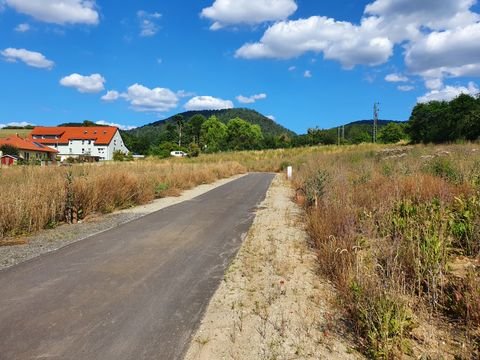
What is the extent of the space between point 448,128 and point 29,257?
118 feet

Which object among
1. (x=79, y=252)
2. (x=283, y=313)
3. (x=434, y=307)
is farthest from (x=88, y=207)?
(x=434, y=307)

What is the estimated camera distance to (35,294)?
4.35m

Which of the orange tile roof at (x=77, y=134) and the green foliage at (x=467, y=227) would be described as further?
the orange tile roof at (x=77, y=134)

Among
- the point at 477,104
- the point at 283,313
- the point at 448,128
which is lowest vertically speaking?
the point at 283,313

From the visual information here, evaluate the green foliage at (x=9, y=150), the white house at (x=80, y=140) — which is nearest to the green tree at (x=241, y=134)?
the white house at (x=80, y=140)

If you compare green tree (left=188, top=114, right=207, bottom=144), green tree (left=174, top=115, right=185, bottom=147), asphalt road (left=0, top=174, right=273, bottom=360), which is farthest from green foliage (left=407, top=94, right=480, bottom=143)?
green tree (left=188, top=114, right=207, bottom=144)

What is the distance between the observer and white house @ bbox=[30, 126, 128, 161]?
8950 centimetres

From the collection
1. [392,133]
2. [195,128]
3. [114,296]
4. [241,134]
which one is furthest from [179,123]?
[114,296]

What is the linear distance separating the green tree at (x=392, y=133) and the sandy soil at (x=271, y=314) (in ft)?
320

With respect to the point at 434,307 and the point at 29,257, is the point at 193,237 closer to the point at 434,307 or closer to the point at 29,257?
the point at 29,257

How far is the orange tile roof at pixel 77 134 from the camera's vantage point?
9045 centimetres

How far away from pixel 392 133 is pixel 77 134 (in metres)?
87.9

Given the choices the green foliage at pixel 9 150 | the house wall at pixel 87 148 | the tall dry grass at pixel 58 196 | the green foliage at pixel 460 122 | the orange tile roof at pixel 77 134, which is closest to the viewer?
the tall dry grass at pixel 58 196

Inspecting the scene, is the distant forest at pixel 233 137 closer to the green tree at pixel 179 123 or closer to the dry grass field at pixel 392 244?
the green tree at pixel 179 123
